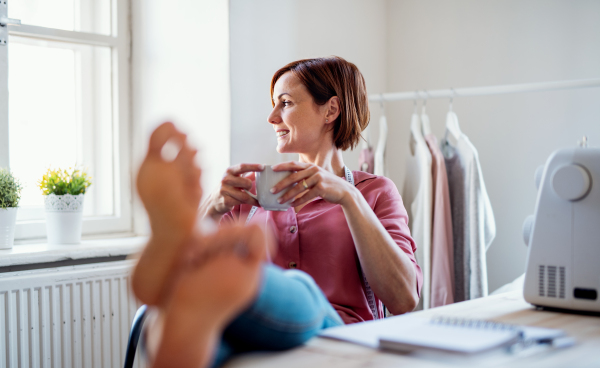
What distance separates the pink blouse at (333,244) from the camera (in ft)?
4.13

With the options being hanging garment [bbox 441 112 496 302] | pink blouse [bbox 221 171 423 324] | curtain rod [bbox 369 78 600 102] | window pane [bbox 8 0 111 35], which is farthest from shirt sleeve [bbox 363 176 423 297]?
window pane [bbox 8 0 111 35]

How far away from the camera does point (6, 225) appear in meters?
1.66

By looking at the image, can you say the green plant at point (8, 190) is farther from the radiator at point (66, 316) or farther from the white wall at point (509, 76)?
the white wall at point (509, 76)

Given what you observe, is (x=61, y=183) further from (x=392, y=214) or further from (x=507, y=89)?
(x=507, y=89)

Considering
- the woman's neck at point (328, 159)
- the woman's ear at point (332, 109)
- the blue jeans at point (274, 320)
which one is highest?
the woman's ear at point (332, 109)

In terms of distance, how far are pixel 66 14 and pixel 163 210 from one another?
176 cm

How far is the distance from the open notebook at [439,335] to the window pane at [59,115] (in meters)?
1.54

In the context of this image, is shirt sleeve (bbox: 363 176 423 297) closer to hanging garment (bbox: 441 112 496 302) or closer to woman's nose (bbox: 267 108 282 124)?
woman's nose (bbox: 267 108 282 124)

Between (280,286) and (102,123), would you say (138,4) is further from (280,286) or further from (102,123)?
(280,286)

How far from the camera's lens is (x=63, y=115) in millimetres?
2082

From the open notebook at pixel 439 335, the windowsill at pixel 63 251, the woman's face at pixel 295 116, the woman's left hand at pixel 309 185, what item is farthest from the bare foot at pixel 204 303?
the windowsill at pixel 63 251

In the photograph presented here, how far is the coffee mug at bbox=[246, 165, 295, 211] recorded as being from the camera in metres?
1.02

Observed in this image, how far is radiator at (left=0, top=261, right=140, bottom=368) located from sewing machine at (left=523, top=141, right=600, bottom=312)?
3.50 ft

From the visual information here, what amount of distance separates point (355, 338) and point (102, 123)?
68.1 inches
